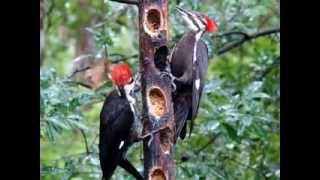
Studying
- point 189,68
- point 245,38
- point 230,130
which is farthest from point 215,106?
point 245,38

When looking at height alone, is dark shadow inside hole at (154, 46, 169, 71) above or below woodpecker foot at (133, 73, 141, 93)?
above

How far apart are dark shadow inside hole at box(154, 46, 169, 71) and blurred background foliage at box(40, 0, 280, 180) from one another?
3.60 feet

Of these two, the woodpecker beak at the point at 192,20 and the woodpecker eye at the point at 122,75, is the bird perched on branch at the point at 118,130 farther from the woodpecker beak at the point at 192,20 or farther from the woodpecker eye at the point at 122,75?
the woodpecker beak at the point at 192,20

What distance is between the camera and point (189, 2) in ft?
17.5

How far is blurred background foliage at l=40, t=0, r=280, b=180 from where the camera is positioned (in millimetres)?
4711

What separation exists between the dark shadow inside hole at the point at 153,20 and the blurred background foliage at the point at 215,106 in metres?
1.08

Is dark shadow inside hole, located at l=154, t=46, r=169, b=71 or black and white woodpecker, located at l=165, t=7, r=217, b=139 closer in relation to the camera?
dark shadow inside hole, located at l=154, t=46, r=169, b=71

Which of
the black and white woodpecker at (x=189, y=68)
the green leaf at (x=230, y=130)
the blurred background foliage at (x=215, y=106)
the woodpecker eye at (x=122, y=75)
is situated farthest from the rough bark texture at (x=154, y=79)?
the green leaf at (x=230, y=130)

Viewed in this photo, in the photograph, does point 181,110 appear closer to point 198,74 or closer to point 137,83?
point 198,74

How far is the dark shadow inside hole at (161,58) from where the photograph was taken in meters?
3.41

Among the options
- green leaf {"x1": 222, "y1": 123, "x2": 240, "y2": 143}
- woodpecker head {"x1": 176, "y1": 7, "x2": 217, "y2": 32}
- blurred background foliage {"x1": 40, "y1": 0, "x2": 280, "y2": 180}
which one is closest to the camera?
woodpecker head {"x1": 176, "y1": 7, "x2": 217, "y2": 32}

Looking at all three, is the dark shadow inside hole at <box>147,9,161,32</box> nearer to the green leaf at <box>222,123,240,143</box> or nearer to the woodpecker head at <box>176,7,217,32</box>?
the woodpecker head at <box>176,7,217,32</box>

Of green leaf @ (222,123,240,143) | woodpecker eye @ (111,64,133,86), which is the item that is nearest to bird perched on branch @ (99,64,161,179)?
woodpecker eye @ (111,64,133,86)

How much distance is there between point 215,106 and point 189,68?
0.86 meters
